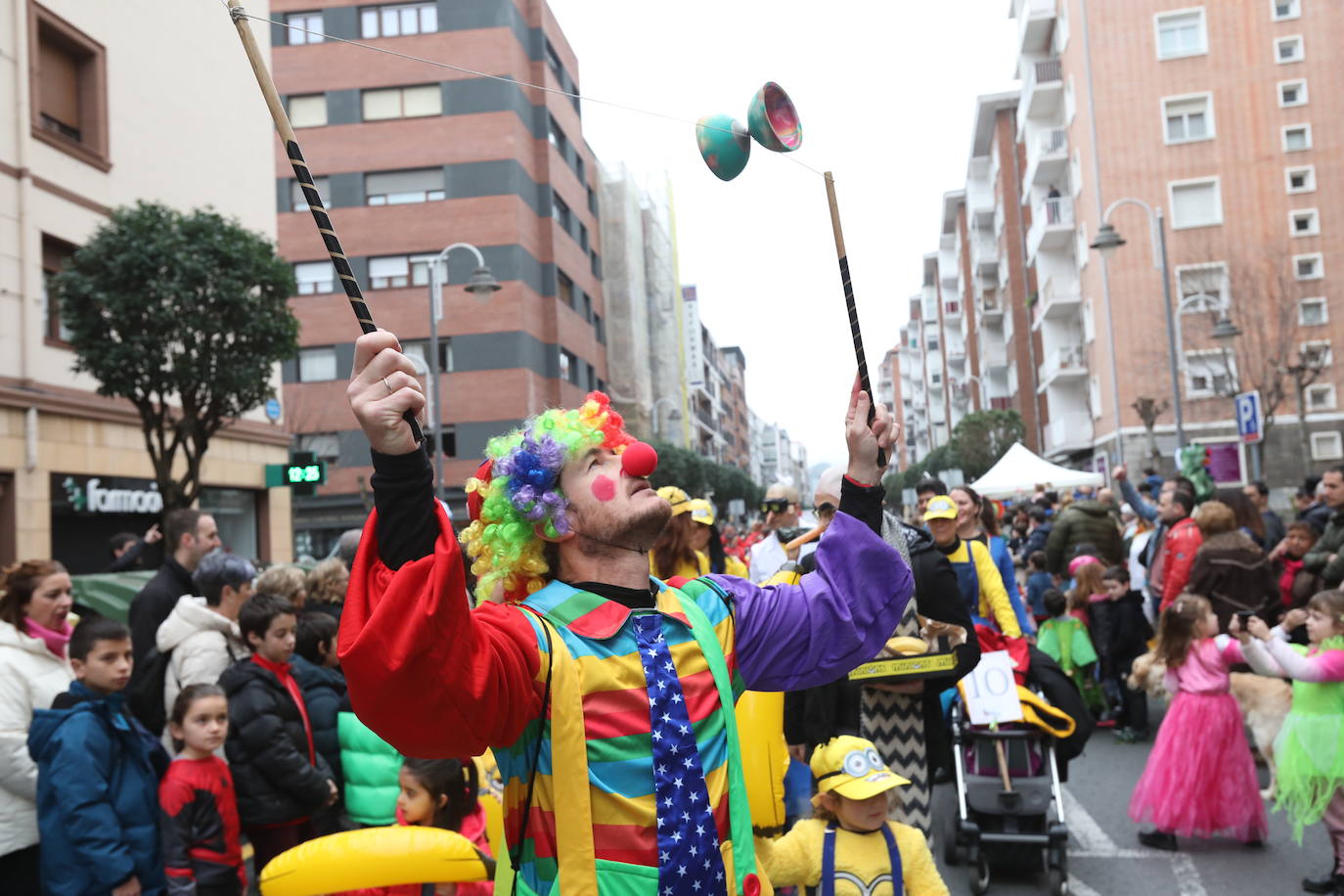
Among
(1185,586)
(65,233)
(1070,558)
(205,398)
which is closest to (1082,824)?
(1185,586)

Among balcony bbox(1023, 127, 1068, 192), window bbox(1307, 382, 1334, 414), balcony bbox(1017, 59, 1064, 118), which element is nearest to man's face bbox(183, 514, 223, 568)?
window bbox(1307, 382, 1334, 414)

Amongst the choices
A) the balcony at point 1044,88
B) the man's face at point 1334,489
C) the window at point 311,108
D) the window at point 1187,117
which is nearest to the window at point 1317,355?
the window at point 1187,117

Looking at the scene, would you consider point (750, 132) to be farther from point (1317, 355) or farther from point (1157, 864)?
point (1317, 355)

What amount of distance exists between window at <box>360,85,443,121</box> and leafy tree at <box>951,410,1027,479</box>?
81.8 ft

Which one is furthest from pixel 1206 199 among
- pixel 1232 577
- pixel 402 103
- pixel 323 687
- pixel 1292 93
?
pixel 323 687

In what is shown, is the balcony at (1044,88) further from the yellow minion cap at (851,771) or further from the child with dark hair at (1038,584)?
the yellow minion cap at (851,771)

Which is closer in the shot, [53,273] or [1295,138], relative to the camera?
[53,273]

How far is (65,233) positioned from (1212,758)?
15.5 metres

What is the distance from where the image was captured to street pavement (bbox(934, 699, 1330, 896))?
→ 226 inches

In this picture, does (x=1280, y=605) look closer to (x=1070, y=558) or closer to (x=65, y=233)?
(x=1070, y=558)

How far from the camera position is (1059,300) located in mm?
40031

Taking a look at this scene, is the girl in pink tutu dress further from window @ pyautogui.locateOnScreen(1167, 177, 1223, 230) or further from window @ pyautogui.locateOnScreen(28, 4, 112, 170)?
window @ pyautogui.locateOnScreen(1167, 177, 1223, 230)

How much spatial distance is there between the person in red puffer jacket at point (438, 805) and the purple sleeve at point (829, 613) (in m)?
2.38

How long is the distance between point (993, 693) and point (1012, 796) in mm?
525
